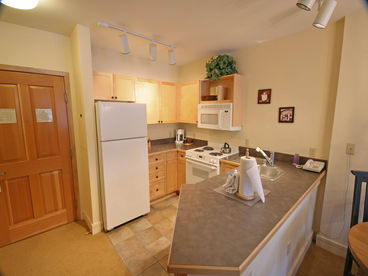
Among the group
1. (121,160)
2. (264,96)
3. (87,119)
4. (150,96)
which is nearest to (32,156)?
(87,119)

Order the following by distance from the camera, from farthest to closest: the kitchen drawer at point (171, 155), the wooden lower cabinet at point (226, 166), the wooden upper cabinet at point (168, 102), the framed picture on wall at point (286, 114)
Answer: the wooden upper cabinet at point (168, 102), the kitchen drawer at point (171, 155), the wooden lower cabinet at point (226, 166), the framed picture on wall at point (286, 114)

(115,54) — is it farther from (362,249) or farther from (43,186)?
(362,249)

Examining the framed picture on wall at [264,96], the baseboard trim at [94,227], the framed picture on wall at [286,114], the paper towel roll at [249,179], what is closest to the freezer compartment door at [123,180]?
the baseboard trim at [94,227]

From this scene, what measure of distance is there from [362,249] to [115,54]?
11.4ft

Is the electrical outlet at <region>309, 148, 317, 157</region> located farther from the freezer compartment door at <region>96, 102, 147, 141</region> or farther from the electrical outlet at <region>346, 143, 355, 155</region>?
the freezer compartment door at <region>96, 102, 147, 141</region>

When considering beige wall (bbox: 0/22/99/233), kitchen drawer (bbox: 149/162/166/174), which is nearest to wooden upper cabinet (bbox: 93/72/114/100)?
beige wall (bbox: 0/22/99/233)

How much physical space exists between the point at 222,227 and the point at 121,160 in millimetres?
1627

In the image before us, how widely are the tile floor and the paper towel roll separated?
3.97 ft

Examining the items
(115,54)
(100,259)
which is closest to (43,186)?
(100,259)

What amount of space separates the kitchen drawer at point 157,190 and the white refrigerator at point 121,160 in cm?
40

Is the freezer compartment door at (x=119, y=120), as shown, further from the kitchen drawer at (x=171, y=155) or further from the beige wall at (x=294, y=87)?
the beige wall at (x=294, y=87)

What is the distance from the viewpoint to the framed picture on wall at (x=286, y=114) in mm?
2234

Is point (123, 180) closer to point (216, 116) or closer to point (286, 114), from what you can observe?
point (216, 116)

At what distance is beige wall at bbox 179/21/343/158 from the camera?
195 centimetres
